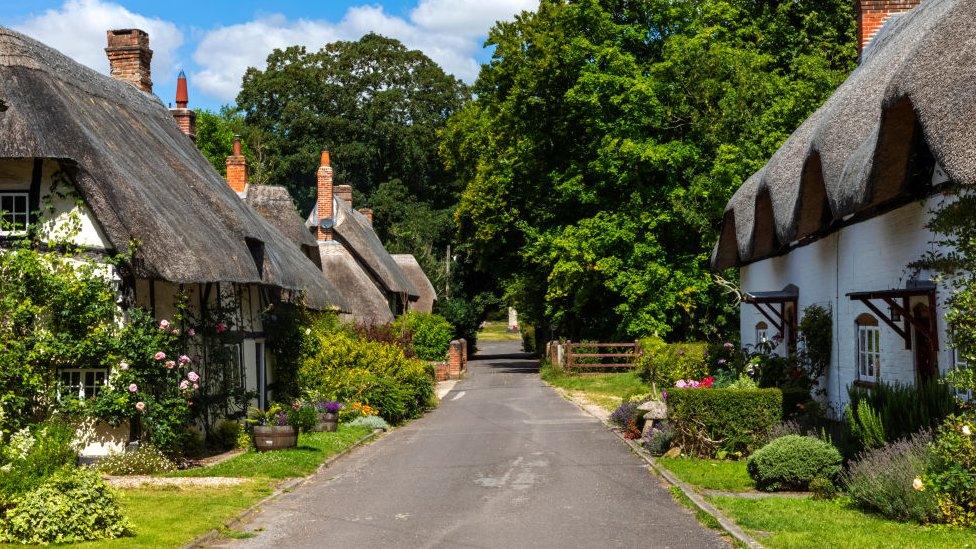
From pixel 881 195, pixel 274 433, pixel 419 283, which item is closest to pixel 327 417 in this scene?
pixel 274 433

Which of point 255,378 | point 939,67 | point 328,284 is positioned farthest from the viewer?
point 328,284

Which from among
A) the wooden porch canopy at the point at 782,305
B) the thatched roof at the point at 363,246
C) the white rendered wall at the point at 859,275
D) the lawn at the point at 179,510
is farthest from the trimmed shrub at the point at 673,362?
the lawn at the point at 179,510

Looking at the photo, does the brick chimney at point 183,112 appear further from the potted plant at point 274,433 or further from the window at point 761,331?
the window at point 761,331

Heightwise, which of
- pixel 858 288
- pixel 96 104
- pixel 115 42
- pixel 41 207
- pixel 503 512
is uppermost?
pixel 115 42

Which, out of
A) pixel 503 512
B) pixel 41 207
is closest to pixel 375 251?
pixel 41 207

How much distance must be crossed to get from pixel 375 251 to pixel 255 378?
2463 cm

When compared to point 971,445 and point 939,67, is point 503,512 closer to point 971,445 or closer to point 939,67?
point 971,445

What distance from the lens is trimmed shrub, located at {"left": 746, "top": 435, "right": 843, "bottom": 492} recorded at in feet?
46.1

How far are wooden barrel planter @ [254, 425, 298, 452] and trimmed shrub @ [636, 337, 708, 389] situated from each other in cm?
1477

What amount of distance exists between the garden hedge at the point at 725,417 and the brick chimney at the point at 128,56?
15397 millimetres

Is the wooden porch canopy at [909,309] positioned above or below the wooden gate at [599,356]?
above

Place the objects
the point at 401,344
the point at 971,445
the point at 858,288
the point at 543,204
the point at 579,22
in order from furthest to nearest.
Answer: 1. the point at 543,204
2. the point at 579,22
3. the point at 401,344
4. the point at 858,288
5. the point at 971,445

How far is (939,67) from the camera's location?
443 inches

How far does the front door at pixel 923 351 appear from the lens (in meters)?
14.6
